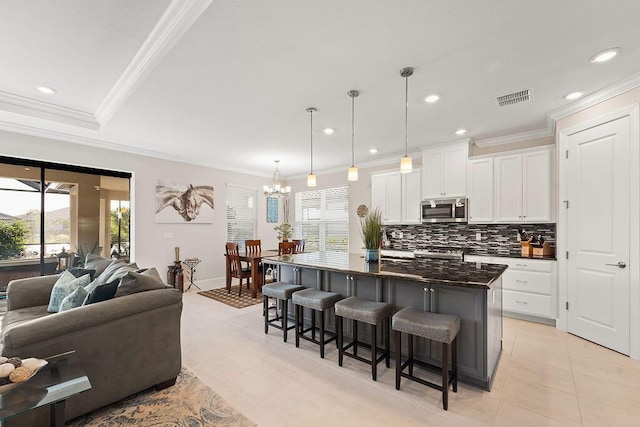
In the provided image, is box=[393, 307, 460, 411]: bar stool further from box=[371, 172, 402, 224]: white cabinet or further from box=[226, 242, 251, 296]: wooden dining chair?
box=[226, 242, 251, 296]: wooden dining chair

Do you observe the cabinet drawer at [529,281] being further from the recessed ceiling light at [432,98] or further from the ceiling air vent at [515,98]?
the recessed ceiling light at [432,98]

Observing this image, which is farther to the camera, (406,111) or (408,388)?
(406,111)

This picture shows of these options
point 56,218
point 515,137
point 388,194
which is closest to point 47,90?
point 56,218

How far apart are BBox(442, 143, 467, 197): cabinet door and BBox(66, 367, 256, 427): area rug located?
422cm

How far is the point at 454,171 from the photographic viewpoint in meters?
4.59

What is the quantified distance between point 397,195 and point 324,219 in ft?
7.29

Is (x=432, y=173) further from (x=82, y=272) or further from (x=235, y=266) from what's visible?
(x=82, y=272)

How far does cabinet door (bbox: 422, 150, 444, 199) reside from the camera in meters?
4.74

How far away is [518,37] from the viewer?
2.07 metres

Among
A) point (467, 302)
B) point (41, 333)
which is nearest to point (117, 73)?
point (41, 333)

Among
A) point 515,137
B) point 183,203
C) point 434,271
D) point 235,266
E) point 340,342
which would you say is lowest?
point 340,342

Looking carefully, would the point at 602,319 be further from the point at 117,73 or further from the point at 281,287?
the point at 117,73

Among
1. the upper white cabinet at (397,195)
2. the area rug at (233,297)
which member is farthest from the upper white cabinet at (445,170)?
the area rug at (233,297)

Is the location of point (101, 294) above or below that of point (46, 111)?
below
